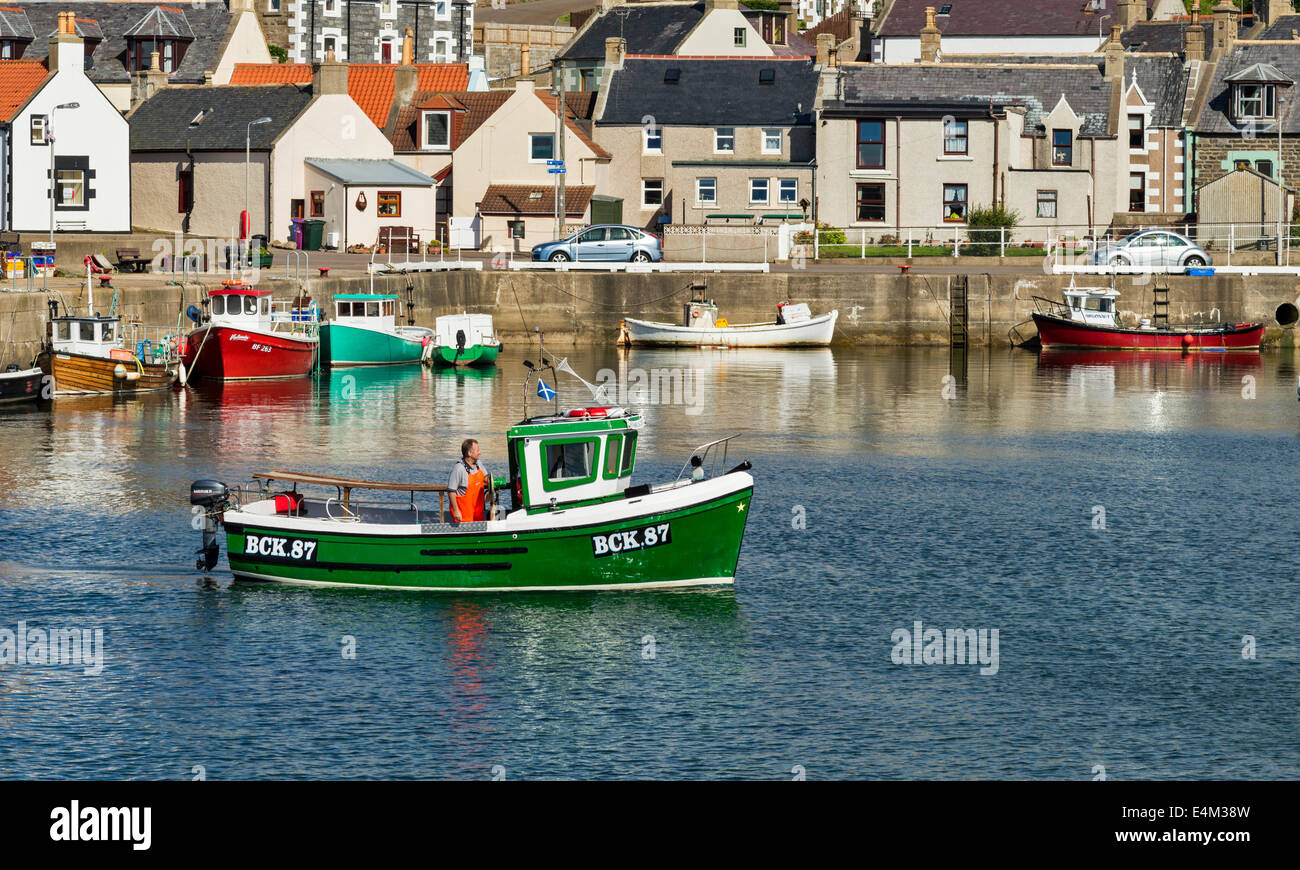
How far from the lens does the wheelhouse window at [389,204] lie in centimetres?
7800

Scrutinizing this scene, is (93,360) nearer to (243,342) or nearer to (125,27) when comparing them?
(243,342)

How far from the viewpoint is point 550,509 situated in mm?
28047

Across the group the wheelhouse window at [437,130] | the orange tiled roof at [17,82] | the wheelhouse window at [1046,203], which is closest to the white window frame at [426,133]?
the wheelhouse window at [437,130]

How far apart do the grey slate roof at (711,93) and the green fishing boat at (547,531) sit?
179 ft

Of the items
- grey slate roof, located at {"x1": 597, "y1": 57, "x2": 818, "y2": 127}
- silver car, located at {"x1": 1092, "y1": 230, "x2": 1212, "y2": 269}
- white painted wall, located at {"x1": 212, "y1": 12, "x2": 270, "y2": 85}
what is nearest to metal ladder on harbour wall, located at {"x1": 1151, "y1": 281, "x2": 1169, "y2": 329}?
silver car, located at {"x1": 1092, "y1": 230, "x2": 1212, "y2": 269}

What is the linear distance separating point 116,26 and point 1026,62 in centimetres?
4496

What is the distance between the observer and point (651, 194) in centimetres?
8406

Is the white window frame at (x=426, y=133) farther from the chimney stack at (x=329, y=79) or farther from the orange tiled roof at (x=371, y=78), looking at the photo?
the chimney stack at (x=329, y=79)

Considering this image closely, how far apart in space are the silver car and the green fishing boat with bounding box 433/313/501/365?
77.5 feet

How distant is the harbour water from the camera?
2198 centimetres

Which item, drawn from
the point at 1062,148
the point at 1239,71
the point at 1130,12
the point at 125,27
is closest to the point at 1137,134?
the point at 1239,71

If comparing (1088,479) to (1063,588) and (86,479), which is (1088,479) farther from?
→ (86,479)

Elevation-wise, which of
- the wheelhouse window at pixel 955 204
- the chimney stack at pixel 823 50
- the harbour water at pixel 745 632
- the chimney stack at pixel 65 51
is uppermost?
the chimney stack at pixel 823 50

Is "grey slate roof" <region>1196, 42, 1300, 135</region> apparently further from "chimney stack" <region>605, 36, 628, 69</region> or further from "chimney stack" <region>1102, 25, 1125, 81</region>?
"chimney stack" <region>605, 36, 628, 69</region>
